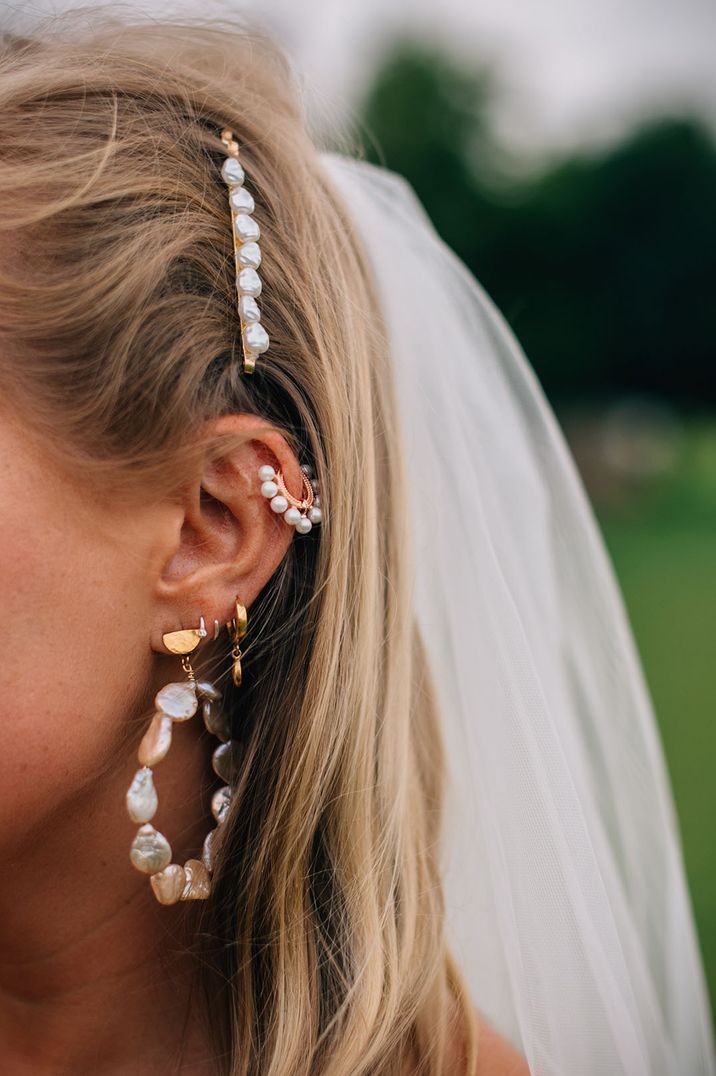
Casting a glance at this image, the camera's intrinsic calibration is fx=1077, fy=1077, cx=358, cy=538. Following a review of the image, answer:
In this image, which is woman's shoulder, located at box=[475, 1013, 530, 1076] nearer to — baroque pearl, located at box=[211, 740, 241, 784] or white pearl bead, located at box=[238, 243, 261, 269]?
baroque pearl, located at box=[211, 740, 241, 784]

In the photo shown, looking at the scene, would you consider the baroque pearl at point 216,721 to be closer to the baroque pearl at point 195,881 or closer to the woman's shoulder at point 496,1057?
the baroque pearl at point 195,881

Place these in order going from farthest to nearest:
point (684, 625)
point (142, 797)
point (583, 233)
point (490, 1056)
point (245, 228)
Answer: point (583, 233), point (684, 625), point (490, 1056), point (245, 228), point (142, 797)

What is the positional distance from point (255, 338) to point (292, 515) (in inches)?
12.0

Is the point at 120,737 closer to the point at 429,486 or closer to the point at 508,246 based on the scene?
the point at 429,486

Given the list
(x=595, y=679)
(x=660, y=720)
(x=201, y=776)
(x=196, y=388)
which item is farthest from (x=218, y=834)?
(x=660, y=720)

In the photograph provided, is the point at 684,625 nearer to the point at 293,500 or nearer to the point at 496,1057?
the point at 496,1057

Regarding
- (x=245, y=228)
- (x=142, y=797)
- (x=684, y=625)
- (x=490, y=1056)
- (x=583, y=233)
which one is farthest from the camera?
(x=583, y=233)

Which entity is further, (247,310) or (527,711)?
(527,711)

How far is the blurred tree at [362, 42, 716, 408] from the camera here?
39.7 meters

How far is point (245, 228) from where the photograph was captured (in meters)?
1.86

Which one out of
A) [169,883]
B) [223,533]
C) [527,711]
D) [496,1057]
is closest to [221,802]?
[169,883]

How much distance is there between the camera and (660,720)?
27.9 ft

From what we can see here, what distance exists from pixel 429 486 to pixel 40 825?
1.01 meters

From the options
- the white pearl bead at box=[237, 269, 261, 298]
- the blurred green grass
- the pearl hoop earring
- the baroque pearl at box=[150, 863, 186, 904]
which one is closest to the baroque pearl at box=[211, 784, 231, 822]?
the pearl hoop earring
